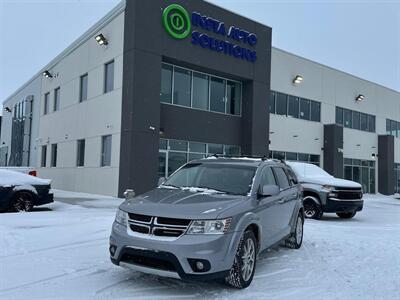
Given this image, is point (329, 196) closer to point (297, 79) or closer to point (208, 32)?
point (208, 32)

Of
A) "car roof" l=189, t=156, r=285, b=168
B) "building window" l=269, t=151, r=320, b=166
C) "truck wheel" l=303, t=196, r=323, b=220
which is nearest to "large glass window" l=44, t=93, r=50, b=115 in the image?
"building window" l=269, t=151, r=320, b=166

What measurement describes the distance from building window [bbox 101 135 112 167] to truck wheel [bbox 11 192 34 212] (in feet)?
23.2

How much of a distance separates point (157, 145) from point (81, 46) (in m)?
9.19

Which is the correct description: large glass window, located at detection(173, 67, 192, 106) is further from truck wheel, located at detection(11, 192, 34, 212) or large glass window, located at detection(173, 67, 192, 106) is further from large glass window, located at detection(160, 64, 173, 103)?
truck wheel, located at detection(11, 192, 34, 212)

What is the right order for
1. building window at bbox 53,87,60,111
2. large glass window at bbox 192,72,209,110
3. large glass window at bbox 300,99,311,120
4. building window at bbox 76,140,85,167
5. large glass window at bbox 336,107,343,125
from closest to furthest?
large glass window at bbox 192,72,209,110, building window at bbox 76,140,85,167, building window at bbox 53,87,60,111, large glass window at bbox 300,99,311,120, large glass window at bbox 336,107,343,125

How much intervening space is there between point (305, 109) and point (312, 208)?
669 inches

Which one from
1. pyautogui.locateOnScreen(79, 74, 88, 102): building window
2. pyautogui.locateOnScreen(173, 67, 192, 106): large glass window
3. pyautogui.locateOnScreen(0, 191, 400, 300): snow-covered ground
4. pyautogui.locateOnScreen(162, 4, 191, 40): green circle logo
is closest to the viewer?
pyautogui.locateOnScreen(0, 191, 400, 300): snow-covered ground

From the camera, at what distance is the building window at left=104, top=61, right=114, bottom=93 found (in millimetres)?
20531

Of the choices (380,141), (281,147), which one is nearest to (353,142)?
(380,141)

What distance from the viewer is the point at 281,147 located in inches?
1081

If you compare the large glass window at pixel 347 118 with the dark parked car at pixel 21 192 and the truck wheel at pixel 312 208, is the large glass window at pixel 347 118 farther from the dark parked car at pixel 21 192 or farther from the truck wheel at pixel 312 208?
the dark parked car at pixel 21 192

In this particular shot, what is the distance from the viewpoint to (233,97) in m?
23.7

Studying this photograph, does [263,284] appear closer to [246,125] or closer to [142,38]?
[142,38]

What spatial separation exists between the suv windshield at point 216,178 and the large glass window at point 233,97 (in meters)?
16.6
